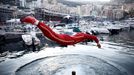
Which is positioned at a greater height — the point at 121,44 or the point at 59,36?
the point at 59,36

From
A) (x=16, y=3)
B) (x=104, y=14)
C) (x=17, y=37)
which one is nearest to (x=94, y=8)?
(x=104, y=14)

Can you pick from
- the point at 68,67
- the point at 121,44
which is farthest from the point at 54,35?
the point at 121,44

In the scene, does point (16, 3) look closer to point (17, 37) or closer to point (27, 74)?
point (17, 37)

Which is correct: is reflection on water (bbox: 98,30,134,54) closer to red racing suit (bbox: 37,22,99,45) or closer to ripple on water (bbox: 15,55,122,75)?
ripple on water (bbox: 15,55,122,75)

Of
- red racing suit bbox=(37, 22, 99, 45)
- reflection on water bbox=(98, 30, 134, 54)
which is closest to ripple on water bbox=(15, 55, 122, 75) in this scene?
red racing suit bbox=(37, 22, 99, 45)

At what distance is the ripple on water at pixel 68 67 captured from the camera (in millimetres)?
17281

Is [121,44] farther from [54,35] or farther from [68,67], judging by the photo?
[54,35]

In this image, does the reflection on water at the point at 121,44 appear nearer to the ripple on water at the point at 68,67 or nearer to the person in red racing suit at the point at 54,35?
the ripple on water at the point at 68,67

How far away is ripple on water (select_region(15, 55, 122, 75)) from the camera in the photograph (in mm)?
17281

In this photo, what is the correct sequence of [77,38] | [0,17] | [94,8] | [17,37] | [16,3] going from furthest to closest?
1. [94,8]
2. [16,3]
3. [0,17]
4. [17,37]
5. [77,38]

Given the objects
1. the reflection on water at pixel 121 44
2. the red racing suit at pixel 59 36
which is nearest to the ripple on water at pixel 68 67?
the red racing suit at pixel 59 36

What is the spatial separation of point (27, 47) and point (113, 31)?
35.8 m

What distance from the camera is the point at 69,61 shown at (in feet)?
69.0

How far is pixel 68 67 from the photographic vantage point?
18844mm
